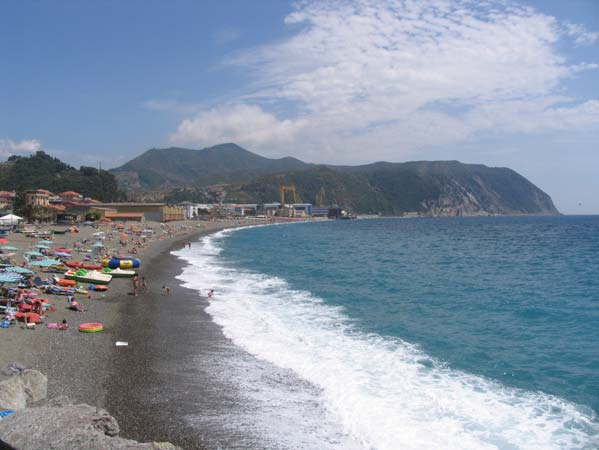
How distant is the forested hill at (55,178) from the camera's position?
116750mm

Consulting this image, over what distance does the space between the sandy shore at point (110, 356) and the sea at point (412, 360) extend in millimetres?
1799

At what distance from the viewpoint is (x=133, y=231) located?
64625mm

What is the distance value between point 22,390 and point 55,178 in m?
126

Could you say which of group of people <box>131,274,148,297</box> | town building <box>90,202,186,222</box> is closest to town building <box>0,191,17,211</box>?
town building <box>90,202,186,222</box>

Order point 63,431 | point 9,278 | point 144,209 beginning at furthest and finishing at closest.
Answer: point 144,209 < point 9,278 < point 63,431

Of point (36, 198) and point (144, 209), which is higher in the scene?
point (36, 198)

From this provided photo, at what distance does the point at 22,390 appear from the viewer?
927 centimetres

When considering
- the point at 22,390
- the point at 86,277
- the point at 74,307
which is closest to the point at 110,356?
the point at 22,390

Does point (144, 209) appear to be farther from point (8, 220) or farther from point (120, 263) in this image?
point (120, 263)

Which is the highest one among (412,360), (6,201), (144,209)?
(6,201)

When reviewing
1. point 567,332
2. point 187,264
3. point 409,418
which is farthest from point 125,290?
point 567,332

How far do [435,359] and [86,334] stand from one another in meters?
11.1

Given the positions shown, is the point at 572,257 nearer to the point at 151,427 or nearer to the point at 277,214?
the point at 151,427

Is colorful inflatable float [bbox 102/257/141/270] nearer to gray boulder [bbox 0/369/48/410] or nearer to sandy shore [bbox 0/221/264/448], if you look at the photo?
sandy shore [bbox 0/221/264/448]
